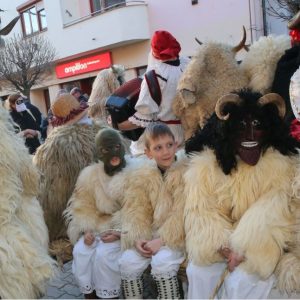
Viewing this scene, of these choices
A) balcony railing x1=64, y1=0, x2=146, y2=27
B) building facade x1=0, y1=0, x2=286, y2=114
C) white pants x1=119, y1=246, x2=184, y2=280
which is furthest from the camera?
balcony railing x1=64, y1=0, x2=146, y2=27

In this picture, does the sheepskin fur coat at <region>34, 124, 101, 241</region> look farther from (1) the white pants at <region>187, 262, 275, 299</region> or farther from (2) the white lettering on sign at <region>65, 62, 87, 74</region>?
(2) the white lettering on sign at <region>65, 62, 87, 74</region>

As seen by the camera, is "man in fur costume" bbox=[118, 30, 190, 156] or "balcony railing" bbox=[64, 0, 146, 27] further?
"balcony railing" bbox=[64, 0, 146, 27]

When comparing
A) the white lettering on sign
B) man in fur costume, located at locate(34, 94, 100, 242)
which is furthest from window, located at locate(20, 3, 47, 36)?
man in fur costume, located at locate(34, 94, 100, 242)

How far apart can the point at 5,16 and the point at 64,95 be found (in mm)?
17858

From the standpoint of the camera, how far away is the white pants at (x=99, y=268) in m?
2.95

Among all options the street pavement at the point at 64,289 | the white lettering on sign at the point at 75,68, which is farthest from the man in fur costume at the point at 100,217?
the white lettering on sign at the point at 75,68

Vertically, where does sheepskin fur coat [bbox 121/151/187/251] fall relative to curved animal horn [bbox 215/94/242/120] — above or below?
below

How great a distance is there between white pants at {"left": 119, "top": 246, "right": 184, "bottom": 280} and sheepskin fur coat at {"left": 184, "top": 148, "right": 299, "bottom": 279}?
0.15 metres

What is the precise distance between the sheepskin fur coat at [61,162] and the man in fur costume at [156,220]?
2.26 feet

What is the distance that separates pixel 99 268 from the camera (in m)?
2.97

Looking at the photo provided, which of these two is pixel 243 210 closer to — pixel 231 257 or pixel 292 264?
pixel 231 257

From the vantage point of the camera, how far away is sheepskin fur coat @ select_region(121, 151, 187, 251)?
2.69 meters

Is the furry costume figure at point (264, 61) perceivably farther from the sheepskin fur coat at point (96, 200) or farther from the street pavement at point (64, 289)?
the street pavement at point (64, 289)

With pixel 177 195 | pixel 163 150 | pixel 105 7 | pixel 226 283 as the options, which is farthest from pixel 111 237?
pixel 105 7
